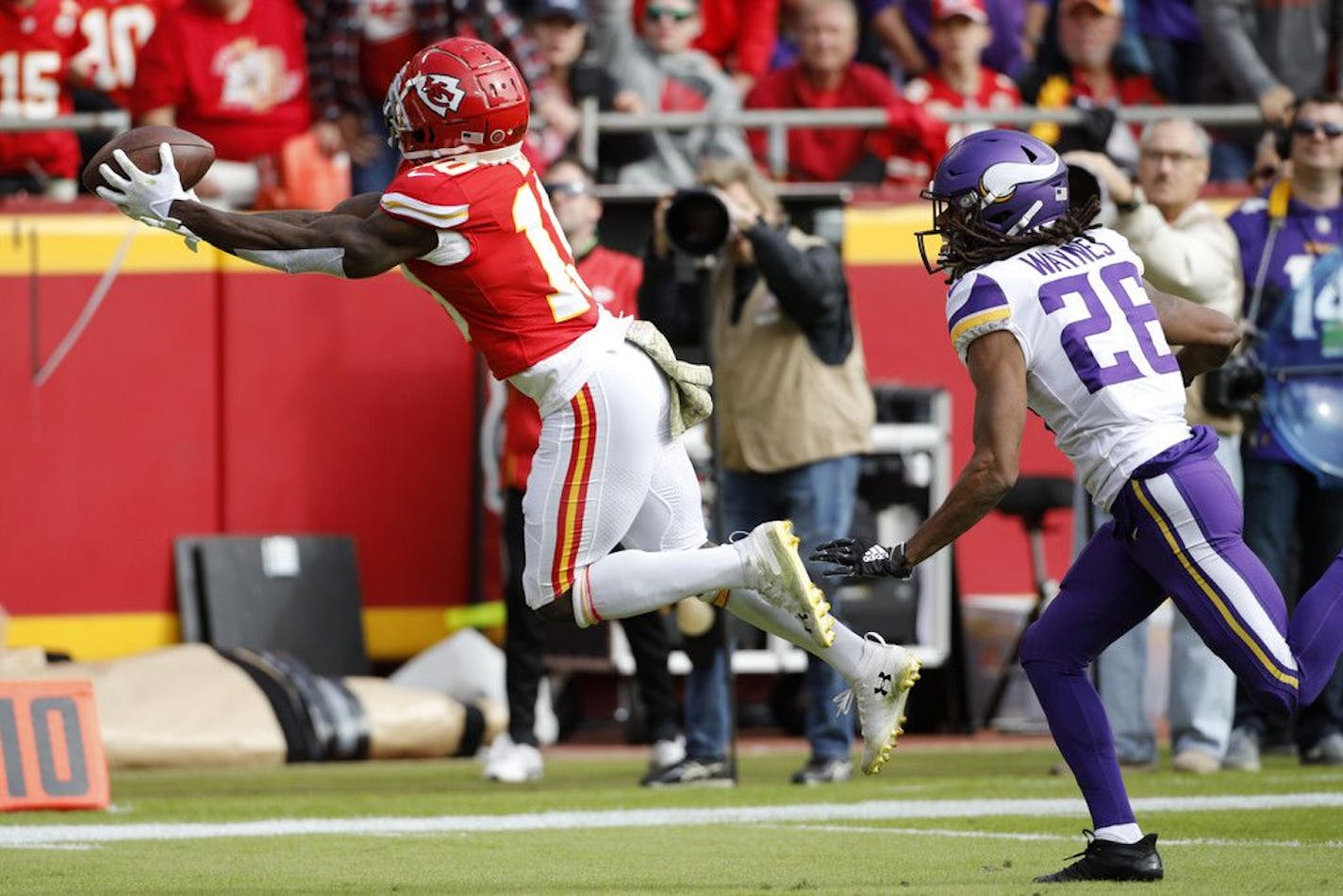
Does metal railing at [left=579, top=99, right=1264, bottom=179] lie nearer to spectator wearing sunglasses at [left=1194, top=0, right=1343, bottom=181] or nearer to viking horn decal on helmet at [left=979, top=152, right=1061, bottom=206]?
spectator wearing sunglasses at [left=1194, top=0, right=1343, bottom=181]

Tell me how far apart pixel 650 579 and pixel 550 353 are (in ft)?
2.02

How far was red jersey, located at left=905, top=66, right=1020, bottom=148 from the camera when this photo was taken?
35.0ft

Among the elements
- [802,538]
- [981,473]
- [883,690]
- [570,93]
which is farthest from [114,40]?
[981,473]

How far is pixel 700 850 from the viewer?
240 inches

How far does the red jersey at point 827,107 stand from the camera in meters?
10.8

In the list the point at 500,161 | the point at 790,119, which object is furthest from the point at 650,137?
the point at 500,161

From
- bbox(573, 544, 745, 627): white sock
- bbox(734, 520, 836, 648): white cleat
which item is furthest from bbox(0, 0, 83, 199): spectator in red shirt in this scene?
bbox(734, 520, 836, 648): white cleat

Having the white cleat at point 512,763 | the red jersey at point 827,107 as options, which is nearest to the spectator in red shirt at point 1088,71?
the red jersey at point 827,107

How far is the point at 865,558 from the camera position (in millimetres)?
5023

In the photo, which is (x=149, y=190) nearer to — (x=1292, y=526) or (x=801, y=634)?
(x=801, y=634)

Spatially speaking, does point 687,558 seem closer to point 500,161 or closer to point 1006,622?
point 500,161

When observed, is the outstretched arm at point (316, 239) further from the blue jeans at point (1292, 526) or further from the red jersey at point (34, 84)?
the red jersey at point (34, 84)

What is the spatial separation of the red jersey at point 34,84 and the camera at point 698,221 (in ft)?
12.1

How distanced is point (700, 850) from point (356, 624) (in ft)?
14.4
